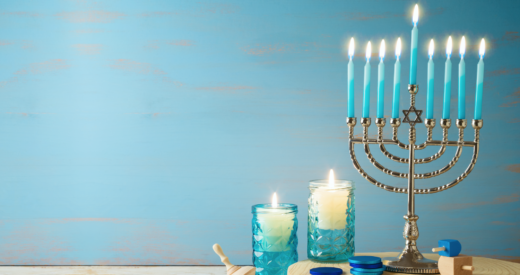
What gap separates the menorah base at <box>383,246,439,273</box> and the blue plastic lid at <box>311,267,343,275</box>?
0.10 meters

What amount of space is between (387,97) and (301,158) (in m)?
0.27

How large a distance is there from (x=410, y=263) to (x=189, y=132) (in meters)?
0.64

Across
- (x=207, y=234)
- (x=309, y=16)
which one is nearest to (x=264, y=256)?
(x=207, y=234)

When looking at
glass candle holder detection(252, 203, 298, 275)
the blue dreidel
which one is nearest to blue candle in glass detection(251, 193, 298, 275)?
glass candle holder detection(252, 203, 298, 275)

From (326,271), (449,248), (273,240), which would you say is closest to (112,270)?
(273,240)

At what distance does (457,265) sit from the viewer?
2.22ft

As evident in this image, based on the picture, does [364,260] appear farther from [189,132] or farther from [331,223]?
[189,132]

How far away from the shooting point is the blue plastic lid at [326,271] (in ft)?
2.35

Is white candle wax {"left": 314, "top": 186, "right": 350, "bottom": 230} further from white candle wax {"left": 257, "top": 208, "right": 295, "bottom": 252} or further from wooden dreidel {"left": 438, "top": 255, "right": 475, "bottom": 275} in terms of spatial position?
wooden dreidel {"left": 438, "top": 255, "right": 475, "bottom": 275}

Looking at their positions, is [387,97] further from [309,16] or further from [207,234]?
[207,234]

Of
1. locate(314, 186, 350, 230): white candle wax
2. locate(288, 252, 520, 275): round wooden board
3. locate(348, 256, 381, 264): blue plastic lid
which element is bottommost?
locate(288, 252, 520, 275): round wooden board

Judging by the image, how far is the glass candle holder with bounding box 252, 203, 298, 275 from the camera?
820mm

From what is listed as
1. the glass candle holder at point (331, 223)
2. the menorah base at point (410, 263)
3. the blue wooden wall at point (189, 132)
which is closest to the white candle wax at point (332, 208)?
the glass candle holder at point (331, 223)

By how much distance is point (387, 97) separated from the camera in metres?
1.18
